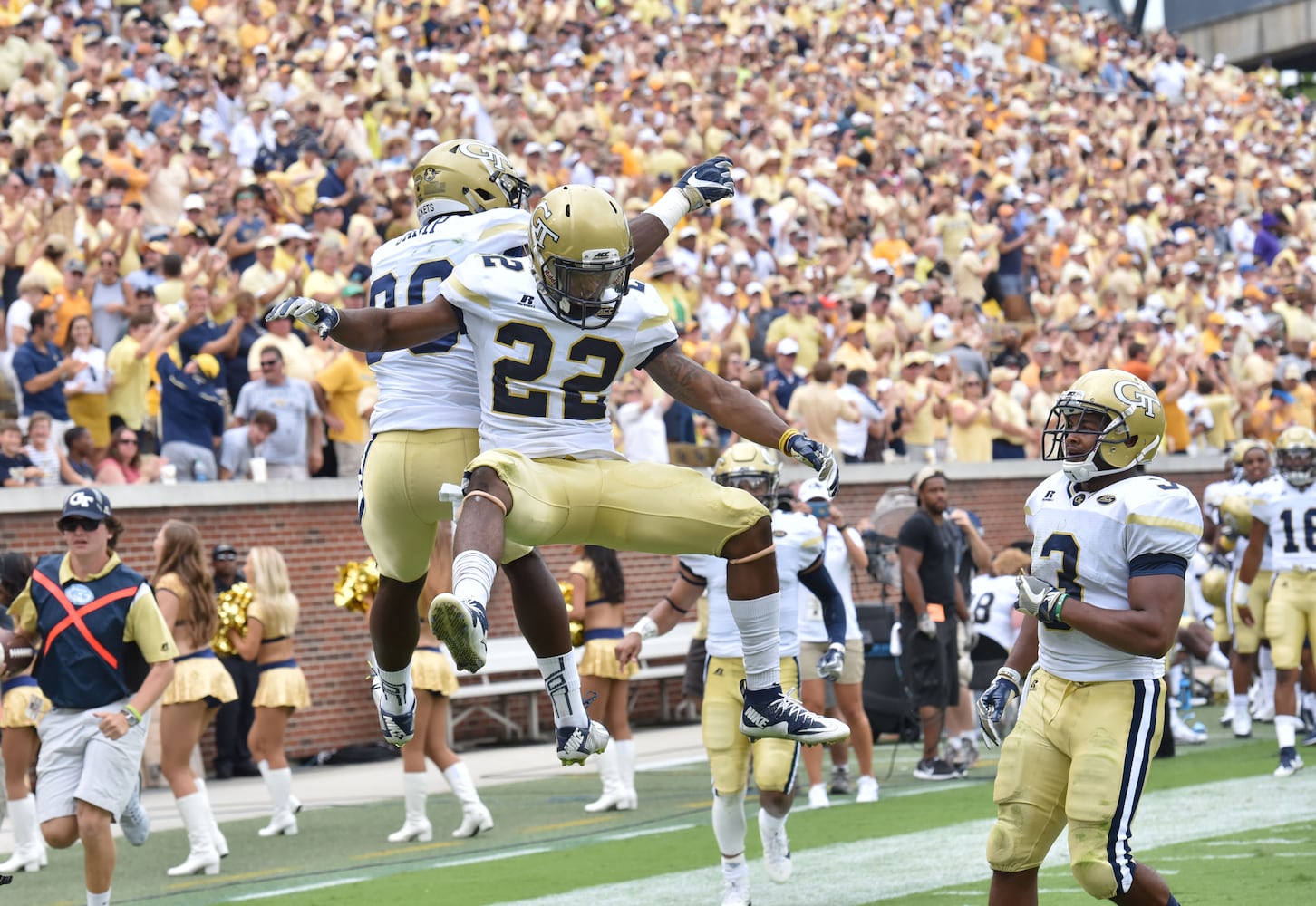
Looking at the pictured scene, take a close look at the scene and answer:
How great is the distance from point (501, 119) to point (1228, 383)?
9.43 metres

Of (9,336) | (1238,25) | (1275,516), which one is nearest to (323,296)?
(9,336)

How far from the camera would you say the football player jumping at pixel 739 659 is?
31.0 feet

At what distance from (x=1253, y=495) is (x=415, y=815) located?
6.35m

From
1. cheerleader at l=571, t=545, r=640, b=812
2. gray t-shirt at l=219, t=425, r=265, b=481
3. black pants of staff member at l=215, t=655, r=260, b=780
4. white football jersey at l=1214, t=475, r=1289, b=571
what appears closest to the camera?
cheerleader at l=571, t=545, r=640, b=812

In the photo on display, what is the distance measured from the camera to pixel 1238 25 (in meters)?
45.1

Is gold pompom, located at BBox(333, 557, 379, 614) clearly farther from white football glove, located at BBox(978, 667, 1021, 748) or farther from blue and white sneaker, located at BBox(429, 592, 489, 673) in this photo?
blue and white sneaker, located at BBox(429, 592, 489, 673)

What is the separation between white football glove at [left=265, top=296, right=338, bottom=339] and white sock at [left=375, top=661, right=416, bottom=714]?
1.71m

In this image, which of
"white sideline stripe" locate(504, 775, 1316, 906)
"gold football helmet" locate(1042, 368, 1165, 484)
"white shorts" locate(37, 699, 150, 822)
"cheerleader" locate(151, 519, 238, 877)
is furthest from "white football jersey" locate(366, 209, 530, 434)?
"cheerleader" locate(151, 519, 238, 877)

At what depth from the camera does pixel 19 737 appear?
11.1 metres

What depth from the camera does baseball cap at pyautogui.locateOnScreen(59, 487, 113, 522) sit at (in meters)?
8.97

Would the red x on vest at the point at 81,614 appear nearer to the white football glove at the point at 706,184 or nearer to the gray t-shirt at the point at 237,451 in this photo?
the white football glove at the point at 706,184

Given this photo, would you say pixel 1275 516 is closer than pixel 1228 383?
Yes

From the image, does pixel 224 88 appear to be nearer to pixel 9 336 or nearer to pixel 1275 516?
pixel 9 336

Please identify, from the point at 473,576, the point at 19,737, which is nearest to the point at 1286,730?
the point at 19,737
